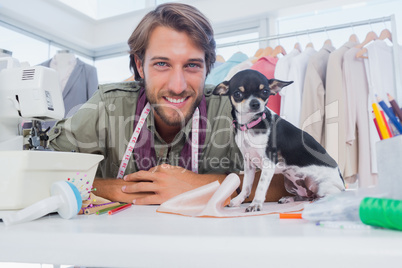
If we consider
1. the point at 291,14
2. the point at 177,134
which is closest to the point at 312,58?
the point at 291,14

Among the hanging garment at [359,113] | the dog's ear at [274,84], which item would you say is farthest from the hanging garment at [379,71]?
the dog's ear at [274,84]

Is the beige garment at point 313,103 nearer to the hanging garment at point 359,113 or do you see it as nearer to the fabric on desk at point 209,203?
the hanging garment at point 359,113

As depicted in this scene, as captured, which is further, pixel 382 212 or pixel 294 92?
pixel 294 92

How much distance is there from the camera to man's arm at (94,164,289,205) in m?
0.74

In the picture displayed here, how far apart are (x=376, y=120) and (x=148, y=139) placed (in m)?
0.69

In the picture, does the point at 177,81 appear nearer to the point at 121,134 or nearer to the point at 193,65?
the point at 193,65

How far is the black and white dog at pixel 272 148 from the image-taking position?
627 millimetres

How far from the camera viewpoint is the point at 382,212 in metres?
0.34

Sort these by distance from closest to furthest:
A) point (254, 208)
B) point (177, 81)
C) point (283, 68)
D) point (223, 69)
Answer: point (254, 208), point (177, 81), point (283, 68), point (223, 69)

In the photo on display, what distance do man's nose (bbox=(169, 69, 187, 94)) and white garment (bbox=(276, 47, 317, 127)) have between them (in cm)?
90

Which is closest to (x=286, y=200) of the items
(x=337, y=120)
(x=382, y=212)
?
(x=382, y=212)

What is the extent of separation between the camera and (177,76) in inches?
36.9

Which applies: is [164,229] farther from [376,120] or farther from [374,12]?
[374,12]

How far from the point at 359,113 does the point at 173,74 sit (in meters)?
1.18
